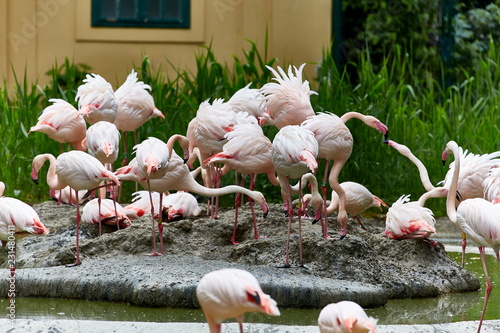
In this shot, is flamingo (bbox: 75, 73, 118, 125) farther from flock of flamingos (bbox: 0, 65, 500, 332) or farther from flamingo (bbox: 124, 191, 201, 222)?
flamingo (bbox: 124, 191, 201, 222)

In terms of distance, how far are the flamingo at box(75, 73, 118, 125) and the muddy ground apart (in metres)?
0.87

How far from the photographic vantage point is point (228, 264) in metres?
4.56

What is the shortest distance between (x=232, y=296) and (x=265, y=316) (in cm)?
129

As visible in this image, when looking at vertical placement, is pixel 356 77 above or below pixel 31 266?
above

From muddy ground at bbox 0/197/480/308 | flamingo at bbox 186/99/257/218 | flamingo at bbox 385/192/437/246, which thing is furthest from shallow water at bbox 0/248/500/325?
flamingo at bbox 186/99/257/218

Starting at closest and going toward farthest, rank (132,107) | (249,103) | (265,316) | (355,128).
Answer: (265,316)
(249,103)
(132,107)
(355,128)

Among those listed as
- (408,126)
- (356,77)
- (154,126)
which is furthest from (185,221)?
(356,77)

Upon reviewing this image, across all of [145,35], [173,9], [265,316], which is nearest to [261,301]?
[265,316]

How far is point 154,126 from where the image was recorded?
25.5ft

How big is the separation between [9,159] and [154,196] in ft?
6.73

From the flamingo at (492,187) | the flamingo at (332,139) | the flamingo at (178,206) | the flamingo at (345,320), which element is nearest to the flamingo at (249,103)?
the flamingo at (178,206)

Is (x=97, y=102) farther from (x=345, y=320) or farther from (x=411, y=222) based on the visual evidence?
(x=345, y=320)

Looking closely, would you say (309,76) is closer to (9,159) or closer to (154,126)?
(154,126)

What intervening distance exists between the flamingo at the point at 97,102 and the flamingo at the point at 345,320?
12.1 ft
